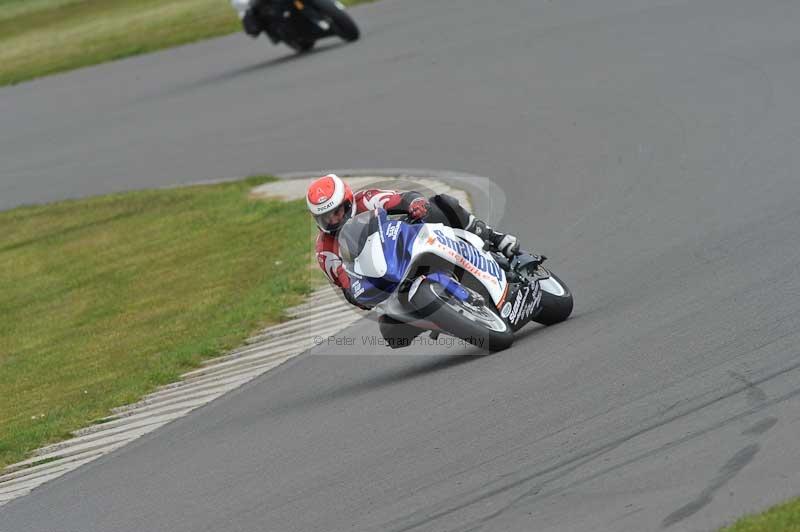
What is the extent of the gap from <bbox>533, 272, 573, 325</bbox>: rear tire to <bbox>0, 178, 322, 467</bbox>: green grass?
3142 mm

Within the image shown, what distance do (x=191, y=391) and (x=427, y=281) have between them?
8.50ft

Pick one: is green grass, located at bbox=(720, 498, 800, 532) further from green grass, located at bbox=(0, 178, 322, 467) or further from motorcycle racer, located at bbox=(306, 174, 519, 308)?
green grass, located at bbox=(0, 178, 322, 467)

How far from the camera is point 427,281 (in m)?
8.84

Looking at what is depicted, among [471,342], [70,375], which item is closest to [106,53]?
[70,375]

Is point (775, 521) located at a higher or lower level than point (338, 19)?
higher

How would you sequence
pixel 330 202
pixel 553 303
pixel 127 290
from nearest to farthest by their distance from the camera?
pixel 330 202 → pixel 553 303 → pixel 127 290

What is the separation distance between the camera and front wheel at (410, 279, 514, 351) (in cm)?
870

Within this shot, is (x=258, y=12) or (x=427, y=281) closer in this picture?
(x=427, y=281)

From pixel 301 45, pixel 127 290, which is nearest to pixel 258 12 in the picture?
pixel 301 45

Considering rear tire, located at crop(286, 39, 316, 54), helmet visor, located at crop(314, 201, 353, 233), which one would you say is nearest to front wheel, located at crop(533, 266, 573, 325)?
helmet visor, located at crop(314, 201, 353, 233)

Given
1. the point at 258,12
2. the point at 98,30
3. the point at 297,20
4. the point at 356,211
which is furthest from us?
the point at 98,30

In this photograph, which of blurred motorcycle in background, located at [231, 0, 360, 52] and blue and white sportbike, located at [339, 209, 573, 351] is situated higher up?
blue and white sportbike, located at [339, 209, 573, 351]

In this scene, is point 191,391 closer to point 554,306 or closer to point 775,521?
point 554,306

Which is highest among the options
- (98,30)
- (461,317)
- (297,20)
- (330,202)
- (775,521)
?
(775,521)
